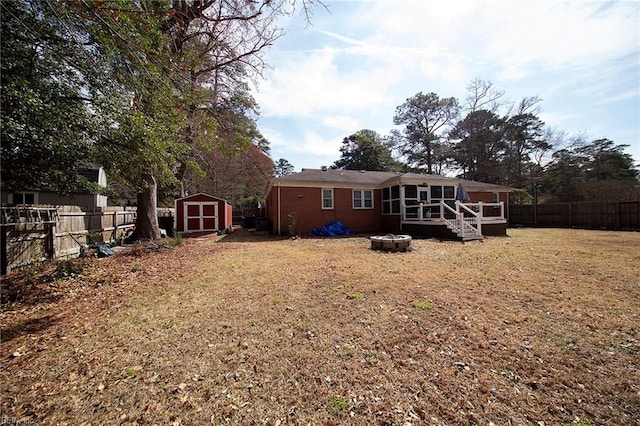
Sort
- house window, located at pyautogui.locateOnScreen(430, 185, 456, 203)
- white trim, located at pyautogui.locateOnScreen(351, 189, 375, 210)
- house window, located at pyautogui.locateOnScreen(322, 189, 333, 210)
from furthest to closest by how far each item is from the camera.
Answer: white trim, located at pyautogui.locateOnScreen(351, 189, 375, 210) < house window, located at pyautogui.locateOnScreen(322, 189, 333, 210) < house window, located at pyautogui.locateOnScreen(430, 185, 456, 203)

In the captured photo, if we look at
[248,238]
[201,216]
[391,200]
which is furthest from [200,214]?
[391,200]

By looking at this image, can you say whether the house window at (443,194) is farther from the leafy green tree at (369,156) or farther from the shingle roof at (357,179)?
the leafy green tree at (369,156)

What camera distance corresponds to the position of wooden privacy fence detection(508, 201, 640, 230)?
1559 cm

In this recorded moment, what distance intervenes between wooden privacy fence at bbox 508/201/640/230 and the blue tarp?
15.7m

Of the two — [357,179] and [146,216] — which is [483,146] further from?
[146,216]

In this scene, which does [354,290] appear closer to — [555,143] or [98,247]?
[98,247]

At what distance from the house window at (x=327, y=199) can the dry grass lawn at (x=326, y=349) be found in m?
9.62

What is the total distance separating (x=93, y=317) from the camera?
152 inches

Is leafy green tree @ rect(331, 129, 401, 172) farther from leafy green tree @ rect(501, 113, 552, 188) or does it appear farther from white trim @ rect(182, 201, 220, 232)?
white trim @ rect(182, 201, 220, 232)

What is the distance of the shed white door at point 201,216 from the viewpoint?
16922mm

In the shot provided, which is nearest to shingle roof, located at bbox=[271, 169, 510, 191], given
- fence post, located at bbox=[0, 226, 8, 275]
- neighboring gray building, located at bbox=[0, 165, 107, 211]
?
neighboring gray building, located at bbox=[0, 165, 107, 211]

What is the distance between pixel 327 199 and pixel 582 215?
58.2 ft

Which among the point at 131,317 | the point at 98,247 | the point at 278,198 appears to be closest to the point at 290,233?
the point at 278,198

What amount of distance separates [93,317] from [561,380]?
5809 millimetres
